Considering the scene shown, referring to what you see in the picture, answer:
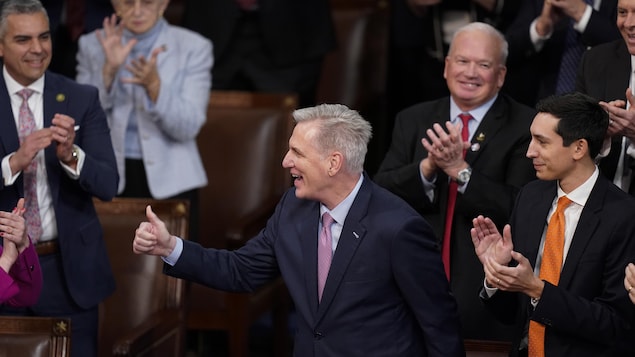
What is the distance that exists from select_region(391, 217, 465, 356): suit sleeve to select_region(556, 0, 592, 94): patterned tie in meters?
1.46

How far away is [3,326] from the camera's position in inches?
146

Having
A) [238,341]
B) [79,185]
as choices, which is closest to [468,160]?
[79,185]

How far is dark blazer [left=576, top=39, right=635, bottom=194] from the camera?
404 centimetres

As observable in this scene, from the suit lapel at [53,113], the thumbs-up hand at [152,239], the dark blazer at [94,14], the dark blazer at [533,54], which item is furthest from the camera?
the dark blazer at [94,14]

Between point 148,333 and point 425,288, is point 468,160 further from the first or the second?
point 148,333

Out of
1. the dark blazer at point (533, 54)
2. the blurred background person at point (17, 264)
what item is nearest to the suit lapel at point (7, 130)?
the blurred background person at point (17, 264)

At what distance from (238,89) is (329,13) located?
1.86ft

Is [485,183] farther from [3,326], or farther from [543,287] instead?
[3,326]

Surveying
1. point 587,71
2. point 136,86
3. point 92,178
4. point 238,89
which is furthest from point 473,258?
point 238,89

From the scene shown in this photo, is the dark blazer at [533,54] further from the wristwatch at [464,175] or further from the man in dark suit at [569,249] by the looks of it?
the man in dark suit at [569,249]

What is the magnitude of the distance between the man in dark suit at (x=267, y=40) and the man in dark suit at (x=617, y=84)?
1.75 meters

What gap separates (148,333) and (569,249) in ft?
4.98

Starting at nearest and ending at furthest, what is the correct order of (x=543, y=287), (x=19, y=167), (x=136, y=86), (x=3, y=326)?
(x=543, y=287) < (x=3, y=326) < (x=19, y=167) < (x=136, y=86)

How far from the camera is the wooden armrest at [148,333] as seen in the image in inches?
160
